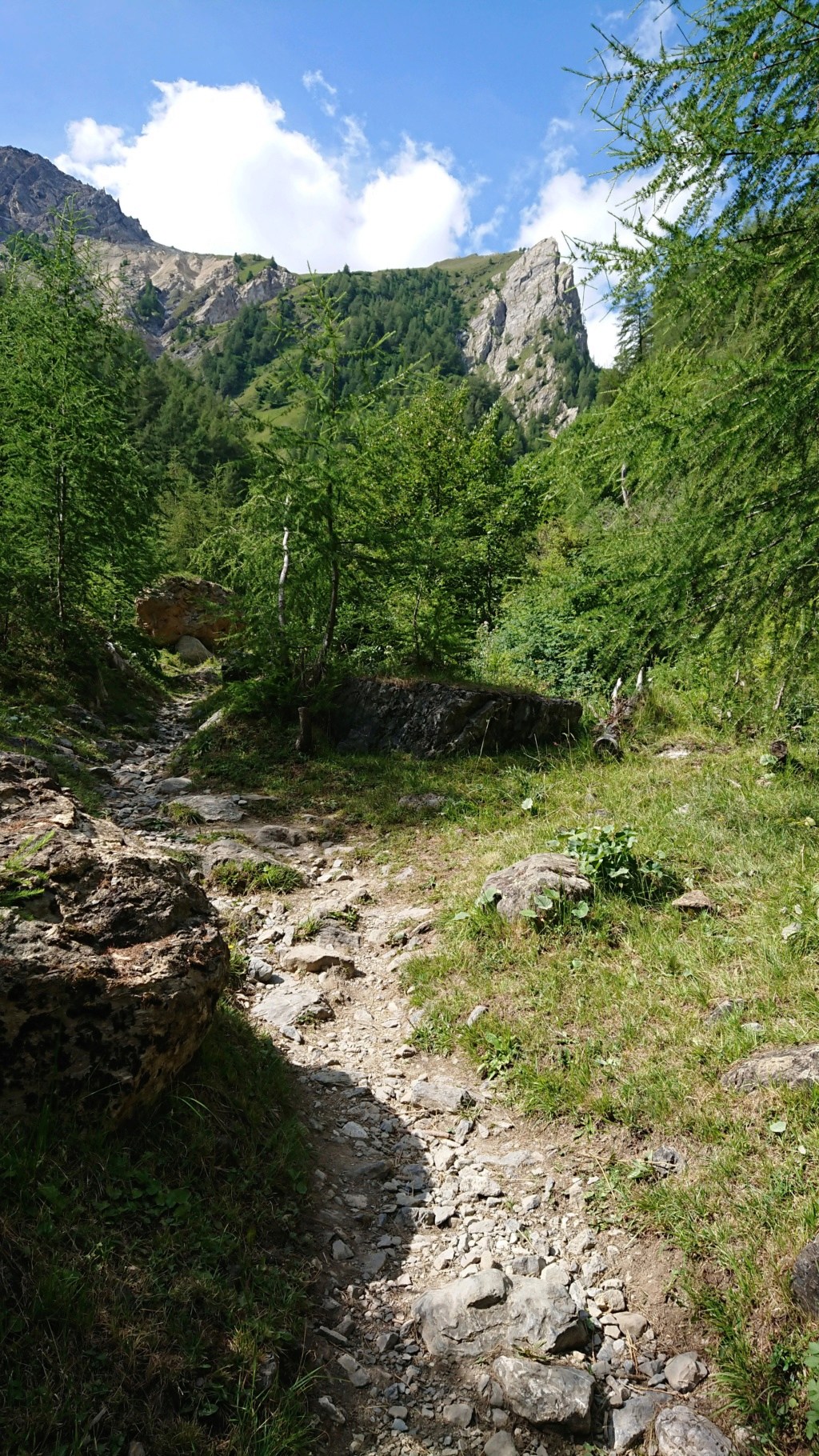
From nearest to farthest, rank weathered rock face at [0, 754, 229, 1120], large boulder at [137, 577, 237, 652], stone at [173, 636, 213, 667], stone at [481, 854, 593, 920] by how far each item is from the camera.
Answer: weathered rock face at [0, 754, 229, 1120], stone at [481, 854, 593, 920], stone at [173, 636, 213, 667], large boulder at [137, 577, 237, 652]

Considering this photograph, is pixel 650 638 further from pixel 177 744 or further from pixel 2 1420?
pixel 177 744

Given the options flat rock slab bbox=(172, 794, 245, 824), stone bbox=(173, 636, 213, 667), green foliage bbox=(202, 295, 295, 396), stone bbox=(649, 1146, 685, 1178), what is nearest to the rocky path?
stone bbox=(649, 1146, 685, 1178)

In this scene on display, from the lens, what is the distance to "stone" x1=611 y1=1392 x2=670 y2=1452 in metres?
2.35

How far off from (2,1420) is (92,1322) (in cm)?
34

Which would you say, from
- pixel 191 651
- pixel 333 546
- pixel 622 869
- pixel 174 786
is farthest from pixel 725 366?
pixel 191 651

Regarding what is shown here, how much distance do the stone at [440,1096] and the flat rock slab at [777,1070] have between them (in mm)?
1512

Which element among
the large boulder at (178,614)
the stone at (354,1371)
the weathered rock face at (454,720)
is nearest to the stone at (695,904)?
the stone at (354,1371)

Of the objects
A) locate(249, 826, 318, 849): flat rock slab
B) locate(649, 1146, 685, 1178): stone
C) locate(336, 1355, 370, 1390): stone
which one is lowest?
locate(249, 826, 318, 849): flat rock slab

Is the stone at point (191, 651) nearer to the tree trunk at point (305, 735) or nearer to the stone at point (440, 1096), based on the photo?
the tree trunk at point (305, 735)

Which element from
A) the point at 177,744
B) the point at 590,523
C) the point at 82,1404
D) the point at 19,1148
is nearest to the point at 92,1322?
the point at 82,1404

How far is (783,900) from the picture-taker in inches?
203

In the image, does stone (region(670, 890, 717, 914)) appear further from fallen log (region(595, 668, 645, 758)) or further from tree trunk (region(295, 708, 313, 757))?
tree trunk (region(295, 708, 313, 757))

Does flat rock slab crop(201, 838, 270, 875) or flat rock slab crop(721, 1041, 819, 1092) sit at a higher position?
flat rock slab crop(721, 1041, 819, 1092)

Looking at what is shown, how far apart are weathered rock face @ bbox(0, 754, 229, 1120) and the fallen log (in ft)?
24.0
